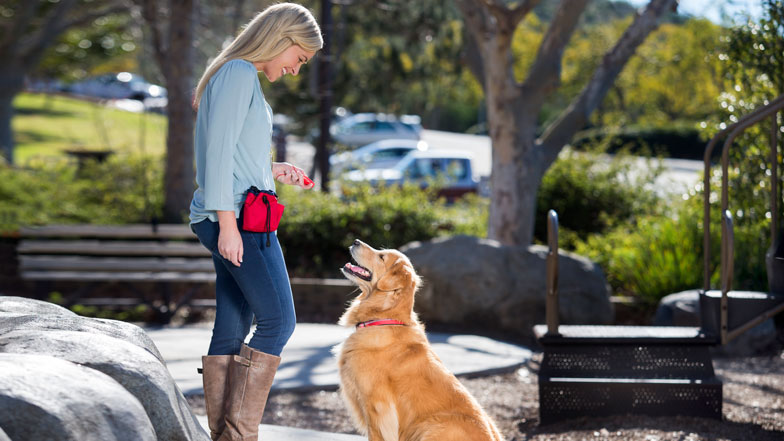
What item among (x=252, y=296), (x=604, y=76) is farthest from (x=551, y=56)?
(x=252, y=296)

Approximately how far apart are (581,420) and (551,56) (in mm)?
5458

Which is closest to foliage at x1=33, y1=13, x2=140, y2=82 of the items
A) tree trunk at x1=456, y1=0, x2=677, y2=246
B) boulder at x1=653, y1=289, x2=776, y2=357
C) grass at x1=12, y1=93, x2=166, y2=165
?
grass at x1=12, y1=93, x2=166, y2=165

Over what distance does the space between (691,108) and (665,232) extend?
38.0 m

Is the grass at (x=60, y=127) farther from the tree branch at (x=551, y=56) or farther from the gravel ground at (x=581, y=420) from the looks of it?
the gravel ground at (x=581, y=420)

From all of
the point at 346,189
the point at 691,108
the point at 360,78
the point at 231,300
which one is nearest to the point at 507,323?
the point at 346,189

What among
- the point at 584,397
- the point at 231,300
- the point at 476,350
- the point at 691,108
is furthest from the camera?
the point at 691,108

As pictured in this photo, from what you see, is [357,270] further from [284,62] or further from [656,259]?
[656,259]

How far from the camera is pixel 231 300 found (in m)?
3.51

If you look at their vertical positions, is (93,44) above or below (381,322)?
above

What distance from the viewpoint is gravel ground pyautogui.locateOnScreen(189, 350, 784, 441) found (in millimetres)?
4902

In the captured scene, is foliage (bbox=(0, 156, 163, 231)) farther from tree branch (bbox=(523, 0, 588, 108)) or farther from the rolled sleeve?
the rolled sleeve

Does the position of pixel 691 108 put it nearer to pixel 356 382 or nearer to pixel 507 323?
pixel 507 323

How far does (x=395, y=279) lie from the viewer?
3939 mm

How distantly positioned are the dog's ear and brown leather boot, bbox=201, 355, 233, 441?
0.81 m
